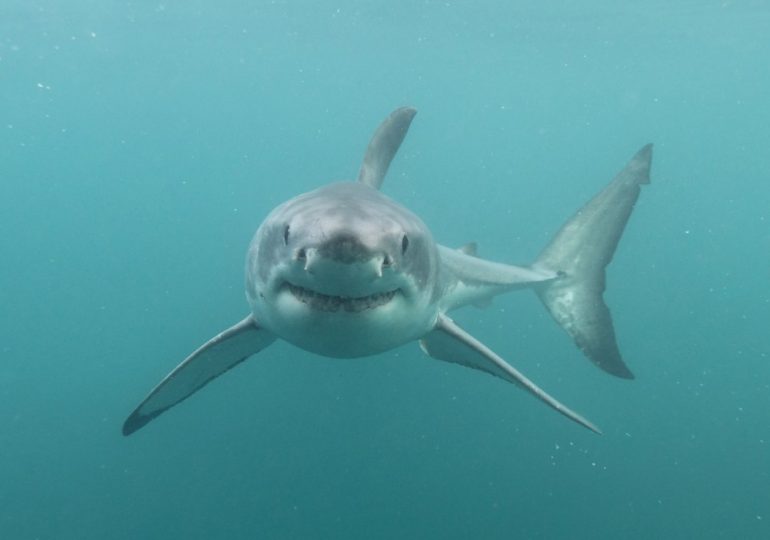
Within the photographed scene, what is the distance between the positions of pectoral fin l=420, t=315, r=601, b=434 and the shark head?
82 centimetres

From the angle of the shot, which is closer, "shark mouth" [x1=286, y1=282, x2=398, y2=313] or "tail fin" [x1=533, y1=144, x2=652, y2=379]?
"shark mouth" [x1=286, y1=282, x2=398, y2=313]

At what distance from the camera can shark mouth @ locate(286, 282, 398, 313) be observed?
338cm

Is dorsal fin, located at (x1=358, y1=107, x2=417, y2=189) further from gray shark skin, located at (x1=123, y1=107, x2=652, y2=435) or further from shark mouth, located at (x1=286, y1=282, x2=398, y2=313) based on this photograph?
shark mouth, located at (x1=286, y1=282, x2=398, y2=313)

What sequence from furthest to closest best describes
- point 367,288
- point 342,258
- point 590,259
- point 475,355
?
point 590,259 → point 475,355 → point 367,288 → point 342,258

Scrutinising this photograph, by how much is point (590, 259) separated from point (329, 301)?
248 inches

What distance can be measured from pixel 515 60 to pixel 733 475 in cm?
4016

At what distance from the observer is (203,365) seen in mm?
5785

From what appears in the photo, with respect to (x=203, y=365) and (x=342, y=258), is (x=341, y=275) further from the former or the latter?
(x=203, y=365)

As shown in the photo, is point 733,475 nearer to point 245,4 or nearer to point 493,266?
point 493,266

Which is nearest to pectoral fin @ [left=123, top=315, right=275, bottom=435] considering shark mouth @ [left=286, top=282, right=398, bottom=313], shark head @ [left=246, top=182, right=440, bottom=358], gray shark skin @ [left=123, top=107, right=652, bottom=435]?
gray shark skin @ [left=123, top=107, right=652, bottom=435]

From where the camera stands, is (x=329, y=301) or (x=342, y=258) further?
(x=329, y=301)

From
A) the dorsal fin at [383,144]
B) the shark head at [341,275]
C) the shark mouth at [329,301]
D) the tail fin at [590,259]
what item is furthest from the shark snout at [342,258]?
the tail fin at [590,259]

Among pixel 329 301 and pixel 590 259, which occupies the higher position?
pixel 329 301

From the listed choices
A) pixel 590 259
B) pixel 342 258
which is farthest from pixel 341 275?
pixel 590 259
